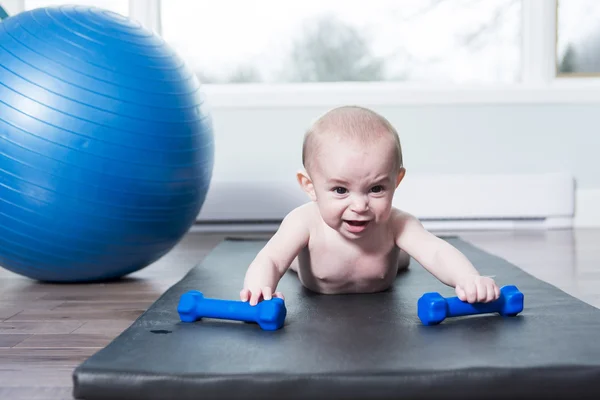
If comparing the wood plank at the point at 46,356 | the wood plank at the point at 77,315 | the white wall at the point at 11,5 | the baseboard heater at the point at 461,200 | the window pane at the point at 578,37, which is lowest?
the baseboard heater at the point at 461,200

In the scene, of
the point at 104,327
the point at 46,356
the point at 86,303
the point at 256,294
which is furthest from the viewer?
the point at 86,303

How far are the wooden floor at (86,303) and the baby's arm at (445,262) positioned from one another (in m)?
0.36

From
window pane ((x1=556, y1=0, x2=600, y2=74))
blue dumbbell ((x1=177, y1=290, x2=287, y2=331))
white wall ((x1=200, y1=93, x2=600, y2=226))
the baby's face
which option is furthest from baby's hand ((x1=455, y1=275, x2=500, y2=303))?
window pane ((x1=556, y1=0, x2=600, y2=74))

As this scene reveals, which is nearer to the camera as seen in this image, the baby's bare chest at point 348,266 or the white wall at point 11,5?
the baby's bare chest at point 348,266

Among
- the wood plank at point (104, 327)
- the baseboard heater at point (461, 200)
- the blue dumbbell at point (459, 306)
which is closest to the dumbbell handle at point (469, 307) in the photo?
the blue dumbbell at point (459, 306)

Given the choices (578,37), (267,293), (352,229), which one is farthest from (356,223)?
(578,37)

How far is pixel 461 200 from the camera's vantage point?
2988 mm

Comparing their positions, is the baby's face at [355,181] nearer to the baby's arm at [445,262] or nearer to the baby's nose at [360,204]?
the baby's nose at [360,204]

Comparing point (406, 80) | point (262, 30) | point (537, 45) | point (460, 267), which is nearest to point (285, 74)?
point (262, 30)

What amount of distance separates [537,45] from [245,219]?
149 cm

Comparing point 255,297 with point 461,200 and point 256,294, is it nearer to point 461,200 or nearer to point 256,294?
point 256,294

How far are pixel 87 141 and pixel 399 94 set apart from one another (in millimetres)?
1760

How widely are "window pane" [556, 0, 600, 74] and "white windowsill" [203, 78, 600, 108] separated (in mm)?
81

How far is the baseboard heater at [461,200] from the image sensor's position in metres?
2.97
